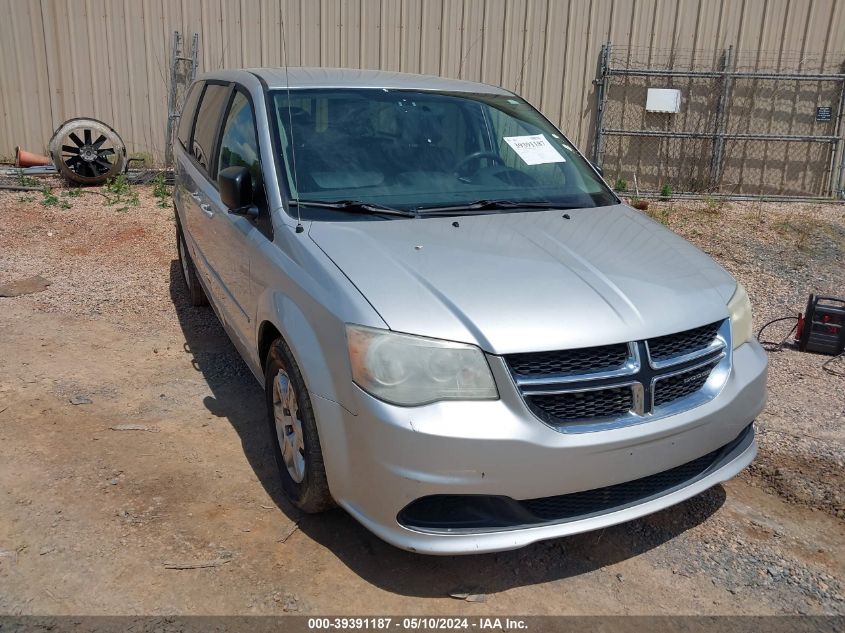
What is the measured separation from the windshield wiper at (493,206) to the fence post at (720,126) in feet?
23.8

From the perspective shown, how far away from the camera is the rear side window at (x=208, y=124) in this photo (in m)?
4.54

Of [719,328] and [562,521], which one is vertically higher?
[719,328]

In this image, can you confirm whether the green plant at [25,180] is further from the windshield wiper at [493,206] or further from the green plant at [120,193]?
the windshield wiper at [493,206]

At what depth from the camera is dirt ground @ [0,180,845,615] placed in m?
2.82

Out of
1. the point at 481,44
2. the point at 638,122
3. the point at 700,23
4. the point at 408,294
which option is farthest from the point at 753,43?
the point at 408,294

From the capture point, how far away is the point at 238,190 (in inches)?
135

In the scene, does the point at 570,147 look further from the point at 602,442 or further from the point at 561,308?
the point at 602,442

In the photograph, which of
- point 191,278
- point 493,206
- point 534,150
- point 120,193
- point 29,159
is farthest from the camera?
point 29,159

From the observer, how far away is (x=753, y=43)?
993cm

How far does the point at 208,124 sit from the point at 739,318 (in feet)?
10.9

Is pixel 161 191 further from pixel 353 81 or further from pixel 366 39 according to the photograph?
pixel 353 81

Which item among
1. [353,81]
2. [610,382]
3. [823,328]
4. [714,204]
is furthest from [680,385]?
[714,204]

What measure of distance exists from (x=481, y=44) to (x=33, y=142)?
6.07 m

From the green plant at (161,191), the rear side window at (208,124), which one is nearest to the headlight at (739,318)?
the rear side window at (208,124)
